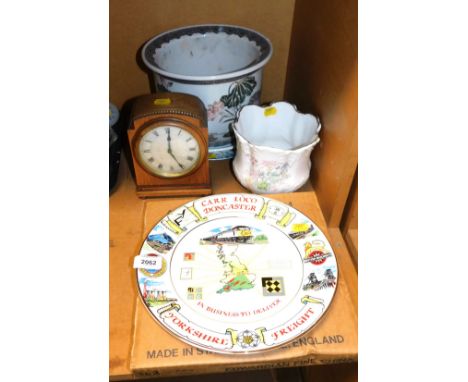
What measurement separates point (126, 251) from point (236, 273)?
7.0 inches

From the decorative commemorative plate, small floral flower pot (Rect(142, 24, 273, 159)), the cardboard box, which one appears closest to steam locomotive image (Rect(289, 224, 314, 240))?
the decorative commemorative plate

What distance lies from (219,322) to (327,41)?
1.39 feet

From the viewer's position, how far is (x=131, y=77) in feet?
2.66

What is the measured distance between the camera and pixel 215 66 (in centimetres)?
81

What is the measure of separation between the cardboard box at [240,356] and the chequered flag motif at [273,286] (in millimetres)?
61

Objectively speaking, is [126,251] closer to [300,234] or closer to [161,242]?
[161,242]

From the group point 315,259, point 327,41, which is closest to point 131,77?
point 327,41

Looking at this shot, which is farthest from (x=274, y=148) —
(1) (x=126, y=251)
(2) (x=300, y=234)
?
(1) (x=126, y=251)

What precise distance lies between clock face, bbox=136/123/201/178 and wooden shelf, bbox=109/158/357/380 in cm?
5

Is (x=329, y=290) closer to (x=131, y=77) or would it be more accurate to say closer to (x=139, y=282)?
(x=139, y=282)

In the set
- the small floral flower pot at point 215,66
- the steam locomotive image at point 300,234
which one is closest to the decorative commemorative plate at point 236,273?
the steam locomotive image at point 300,234

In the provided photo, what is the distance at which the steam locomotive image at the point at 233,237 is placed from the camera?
58 centimetres

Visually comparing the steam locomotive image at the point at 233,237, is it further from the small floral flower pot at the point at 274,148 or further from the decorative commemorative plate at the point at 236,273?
the small floral flower pot at the point at 274,148

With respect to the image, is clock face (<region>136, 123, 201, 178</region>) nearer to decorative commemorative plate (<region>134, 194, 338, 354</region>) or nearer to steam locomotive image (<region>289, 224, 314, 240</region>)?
decorative commemorative plate (<region>134, 194, 338, 354</region>)
